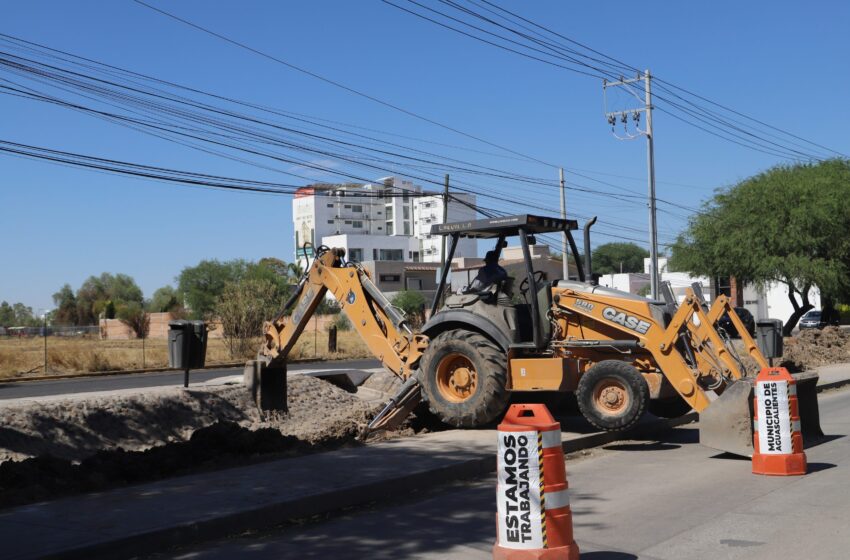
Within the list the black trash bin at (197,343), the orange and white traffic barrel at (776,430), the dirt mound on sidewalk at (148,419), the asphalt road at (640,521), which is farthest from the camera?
the black trash bin at (197,343)

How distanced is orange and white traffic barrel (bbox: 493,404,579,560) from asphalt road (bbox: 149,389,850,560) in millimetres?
750

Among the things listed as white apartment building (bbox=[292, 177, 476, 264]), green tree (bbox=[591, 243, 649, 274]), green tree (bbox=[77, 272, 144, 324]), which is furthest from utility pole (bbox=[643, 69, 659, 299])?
green tree (bbox=[591, 243, 649, 274])

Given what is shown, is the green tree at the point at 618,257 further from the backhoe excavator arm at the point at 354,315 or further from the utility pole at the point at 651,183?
the backhoe excavator arm at the point at 354,315

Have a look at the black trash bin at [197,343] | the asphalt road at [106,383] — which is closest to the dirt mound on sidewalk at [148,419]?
the black trash bin at [197,343]

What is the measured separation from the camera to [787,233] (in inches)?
1335

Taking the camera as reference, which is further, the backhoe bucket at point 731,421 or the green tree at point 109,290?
the green tree at point 109,290

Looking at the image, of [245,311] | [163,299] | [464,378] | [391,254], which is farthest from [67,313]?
[464,378]

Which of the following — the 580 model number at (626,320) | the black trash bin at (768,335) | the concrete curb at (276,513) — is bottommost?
the concrete curb at (276,513)

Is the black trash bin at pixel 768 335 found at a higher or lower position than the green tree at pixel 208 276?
lower

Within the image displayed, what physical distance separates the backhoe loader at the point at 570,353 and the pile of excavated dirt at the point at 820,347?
16022 millimetres

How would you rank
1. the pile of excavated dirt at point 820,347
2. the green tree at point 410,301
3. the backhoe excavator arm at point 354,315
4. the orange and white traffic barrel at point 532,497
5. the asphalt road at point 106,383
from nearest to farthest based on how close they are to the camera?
the orange and white traffic barrel at point 532,497, the backhoe excavator arm at point 354,315, the asphalt road at point 106,383, the pile of excavated dirt at point 820,347, the green tree at point 410,301

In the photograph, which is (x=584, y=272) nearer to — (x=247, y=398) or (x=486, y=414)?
(x=486, y=414)

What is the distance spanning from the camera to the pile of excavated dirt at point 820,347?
88.8ft

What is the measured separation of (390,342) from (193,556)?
7090 mm
